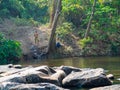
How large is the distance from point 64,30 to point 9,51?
32.0ft

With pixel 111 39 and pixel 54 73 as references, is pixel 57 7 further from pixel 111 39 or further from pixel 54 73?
pixel 54 73

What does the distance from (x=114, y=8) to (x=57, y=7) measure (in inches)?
293

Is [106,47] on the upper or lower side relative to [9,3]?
lower

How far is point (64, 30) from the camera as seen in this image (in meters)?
41.9

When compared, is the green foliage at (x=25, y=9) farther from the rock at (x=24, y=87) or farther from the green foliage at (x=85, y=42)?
the rock at (x=24, y=87)

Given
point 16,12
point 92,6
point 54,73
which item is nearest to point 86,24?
point 92,6

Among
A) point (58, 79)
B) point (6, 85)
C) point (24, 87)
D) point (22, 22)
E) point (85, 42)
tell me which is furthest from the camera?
point (22, 22)

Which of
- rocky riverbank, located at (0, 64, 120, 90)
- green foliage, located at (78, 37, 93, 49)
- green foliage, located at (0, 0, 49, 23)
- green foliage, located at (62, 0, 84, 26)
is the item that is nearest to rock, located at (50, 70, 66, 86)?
rocky riverbank, located at (0, 64, 120, 90)

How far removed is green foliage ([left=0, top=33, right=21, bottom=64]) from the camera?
108ft

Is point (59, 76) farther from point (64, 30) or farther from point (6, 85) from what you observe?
point (64, 30)

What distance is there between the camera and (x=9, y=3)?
146 ft

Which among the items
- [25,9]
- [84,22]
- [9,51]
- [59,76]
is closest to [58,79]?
[59,76]

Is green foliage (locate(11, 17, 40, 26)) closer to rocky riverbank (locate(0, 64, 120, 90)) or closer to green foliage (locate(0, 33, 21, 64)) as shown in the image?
green foliage (locate(0, 33, 21, 64))

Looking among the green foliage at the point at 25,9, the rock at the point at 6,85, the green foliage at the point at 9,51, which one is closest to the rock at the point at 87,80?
the rock at the point at 6,85
